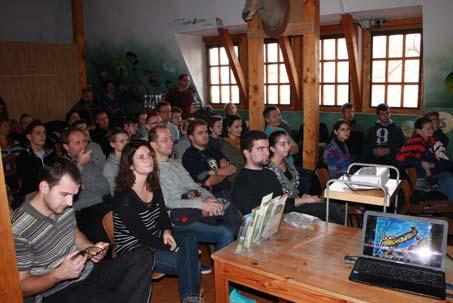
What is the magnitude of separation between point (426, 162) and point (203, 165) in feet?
7.28

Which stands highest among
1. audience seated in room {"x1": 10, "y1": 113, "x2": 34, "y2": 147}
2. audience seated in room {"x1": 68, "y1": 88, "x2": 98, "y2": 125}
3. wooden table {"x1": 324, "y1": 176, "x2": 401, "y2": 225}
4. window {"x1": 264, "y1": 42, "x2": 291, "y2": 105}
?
window {"x1": 264, "y1": 42, "x2": 291, "y2": 105}

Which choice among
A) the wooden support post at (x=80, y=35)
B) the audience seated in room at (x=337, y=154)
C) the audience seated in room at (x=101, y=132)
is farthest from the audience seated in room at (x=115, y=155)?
the wooden support post at (x=80, y=35)

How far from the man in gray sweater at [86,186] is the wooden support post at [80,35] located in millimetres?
4982

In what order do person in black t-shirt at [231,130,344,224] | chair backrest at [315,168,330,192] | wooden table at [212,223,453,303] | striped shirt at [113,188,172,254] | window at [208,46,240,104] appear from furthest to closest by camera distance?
window at [208,46,240,104]
chair backrest at [315,168,330,192]
person in black t-shirt at [231,130,344,224]
striped shirt at [113,188,172,254]
wooden table at [212,223,453,303]

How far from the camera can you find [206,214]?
3.21 m

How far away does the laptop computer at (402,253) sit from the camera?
198 centimetres

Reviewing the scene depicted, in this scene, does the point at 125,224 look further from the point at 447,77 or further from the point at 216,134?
the point at 447,77

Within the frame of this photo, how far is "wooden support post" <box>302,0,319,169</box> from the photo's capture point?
4.55 m

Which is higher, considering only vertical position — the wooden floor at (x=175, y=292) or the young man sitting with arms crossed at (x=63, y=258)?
the young man sitting with arms crossed at (x=63, y=258)

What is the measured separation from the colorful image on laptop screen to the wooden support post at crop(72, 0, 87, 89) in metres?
7.25

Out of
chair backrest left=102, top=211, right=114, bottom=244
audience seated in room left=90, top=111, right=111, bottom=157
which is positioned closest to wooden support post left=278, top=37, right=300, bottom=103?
audience seated in room left=90, top=111, right=111, bottom=157

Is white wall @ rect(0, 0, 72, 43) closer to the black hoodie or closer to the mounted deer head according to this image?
the mounted deer head

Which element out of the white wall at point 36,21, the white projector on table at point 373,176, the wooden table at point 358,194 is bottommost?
the wooden table at point 358,194

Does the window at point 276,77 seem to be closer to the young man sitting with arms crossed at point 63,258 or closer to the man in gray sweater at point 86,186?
the man in gray sweater at point 86,186
